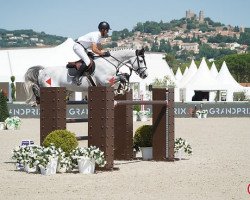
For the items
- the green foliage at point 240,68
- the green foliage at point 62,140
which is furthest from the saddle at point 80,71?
the green foliage at point 240,68

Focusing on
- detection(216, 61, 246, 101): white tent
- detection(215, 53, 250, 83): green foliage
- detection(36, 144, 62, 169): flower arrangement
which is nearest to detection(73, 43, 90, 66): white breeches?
detection(36, 144, 62, 169): flower arrangement

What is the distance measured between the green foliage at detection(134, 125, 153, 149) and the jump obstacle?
34 centimetres

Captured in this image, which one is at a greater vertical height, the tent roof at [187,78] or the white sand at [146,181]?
the tent roof at [187,78]

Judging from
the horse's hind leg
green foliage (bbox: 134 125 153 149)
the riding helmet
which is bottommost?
green foliage (bbox: 134 125 153 149)

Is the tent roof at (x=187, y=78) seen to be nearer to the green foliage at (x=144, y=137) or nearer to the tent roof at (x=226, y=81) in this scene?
the tent roof at (x=226, y=81)

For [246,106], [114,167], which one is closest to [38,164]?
[114,167]

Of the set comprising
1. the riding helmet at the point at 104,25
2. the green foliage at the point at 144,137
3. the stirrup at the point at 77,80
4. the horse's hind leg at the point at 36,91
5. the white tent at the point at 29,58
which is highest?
the white tent at the point at 29,58

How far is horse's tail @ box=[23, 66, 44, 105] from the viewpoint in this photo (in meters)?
14.0

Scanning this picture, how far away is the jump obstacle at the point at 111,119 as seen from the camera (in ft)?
39.5

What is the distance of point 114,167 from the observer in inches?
493

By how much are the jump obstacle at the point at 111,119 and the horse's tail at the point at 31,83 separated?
1.50m

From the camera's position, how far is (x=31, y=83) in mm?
14258

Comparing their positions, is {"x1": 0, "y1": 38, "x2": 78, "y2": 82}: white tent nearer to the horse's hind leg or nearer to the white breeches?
the horse's hind leg

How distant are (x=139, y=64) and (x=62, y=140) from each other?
251 centimetres
